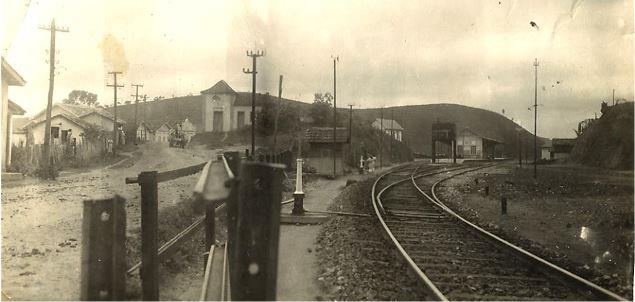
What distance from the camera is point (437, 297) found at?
15.0 ft

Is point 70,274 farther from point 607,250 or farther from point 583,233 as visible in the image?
point 583,233

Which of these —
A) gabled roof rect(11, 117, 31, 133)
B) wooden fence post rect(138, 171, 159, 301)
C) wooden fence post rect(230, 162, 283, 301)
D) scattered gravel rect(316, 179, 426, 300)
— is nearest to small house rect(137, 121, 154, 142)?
gabled roof rect(11, 117, 31, 133)

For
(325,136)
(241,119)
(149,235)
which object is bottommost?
(149,235)

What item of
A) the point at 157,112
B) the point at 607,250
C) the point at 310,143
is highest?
the point at 157,112

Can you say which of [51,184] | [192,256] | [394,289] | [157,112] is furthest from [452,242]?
[157,112]

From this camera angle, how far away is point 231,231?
4.05 m

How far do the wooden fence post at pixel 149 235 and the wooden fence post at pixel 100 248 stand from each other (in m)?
0.74

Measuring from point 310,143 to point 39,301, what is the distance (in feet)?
84.5

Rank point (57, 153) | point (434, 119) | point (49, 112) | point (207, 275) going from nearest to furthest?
1. point (207, 275)
2. point (49, 112)
3. point (57, 153)
4. point (434, 119)

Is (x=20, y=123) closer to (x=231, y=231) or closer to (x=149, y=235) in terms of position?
(x=149, y=235)

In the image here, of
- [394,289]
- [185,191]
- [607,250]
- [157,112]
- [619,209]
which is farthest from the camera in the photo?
[157,112]

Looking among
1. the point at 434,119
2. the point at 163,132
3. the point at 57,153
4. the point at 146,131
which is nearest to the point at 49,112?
the point at 57,153

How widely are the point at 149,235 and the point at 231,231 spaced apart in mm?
704

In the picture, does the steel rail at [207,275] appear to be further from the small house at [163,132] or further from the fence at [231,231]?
the small house at [163,132]
